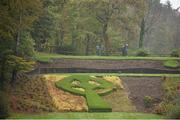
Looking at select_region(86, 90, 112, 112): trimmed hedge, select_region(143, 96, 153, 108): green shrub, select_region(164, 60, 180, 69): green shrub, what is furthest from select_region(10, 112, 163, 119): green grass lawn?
select_region(164, 60, 180, 69): green shrub

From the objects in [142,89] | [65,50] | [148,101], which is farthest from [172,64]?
[65,50]

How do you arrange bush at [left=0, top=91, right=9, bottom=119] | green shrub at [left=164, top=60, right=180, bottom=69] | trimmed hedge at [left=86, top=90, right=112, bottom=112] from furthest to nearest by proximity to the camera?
green shrub at [left=164, top=60, right=180, bottom=69] < trimmed hedge at [left=86, top=90, right=112, bottom=112] < bush at [left=0, top=91, right=9, bottom=119]

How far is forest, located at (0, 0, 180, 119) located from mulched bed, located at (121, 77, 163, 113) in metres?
4.59

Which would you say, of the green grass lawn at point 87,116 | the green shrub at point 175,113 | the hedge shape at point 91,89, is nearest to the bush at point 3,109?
the green grass lawn at point 87,116

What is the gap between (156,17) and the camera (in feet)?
213

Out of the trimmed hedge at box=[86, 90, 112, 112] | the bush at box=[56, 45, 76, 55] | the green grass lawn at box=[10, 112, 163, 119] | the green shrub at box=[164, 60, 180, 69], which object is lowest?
the green grass lawn at box=[10, 112, 163, 119]

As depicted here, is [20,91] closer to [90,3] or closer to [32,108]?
[32,108]

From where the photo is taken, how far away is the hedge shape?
A: 25.9 meters

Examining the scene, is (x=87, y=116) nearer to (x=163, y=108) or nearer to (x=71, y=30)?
(x=163, y=108)

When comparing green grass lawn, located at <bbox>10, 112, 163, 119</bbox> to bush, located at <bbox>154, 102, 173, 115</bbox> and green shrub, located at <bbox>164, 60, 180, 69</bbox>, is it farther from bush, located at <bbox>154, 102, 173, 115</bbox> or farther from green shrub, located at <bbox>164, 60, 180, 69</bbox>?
green shrub, located at <bbox>164, 60, 180, 69</bbox>

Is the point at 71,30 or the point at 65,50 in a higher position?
the point at 71,30

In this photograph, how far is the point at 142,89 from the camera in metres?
29.0

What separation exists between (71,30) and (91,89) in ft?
81.3

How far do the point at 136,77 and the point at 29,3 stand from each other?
9.01 m
